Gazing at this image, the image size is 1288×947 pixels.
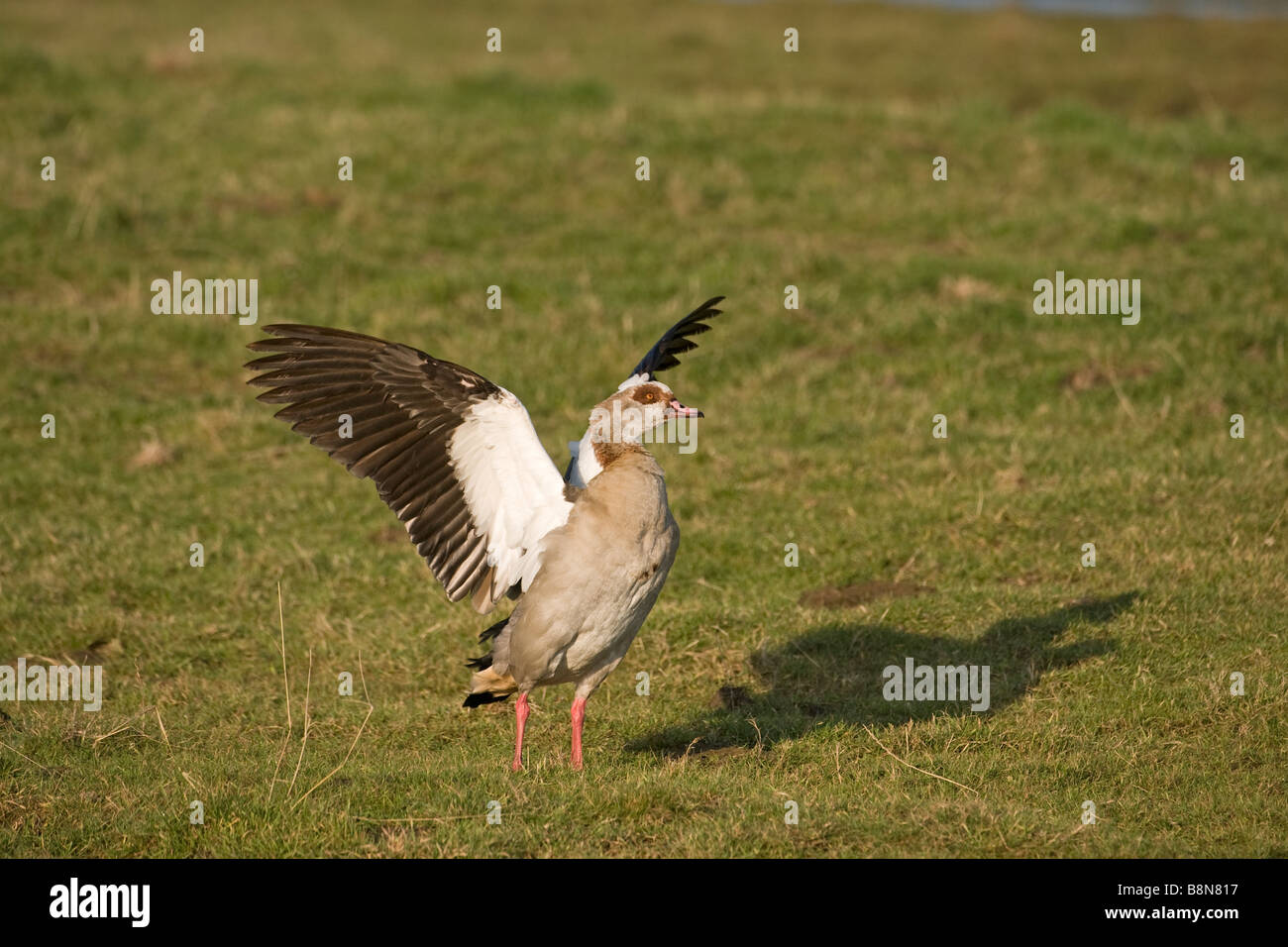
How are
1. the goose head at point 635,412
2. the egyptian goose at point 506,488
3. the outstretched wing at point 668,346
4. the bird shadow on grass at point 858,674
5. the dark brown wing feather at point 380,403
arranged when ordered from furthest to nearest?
the bird shadow on grass at point 858,674 → the outstretched wing at point 668,346 → the goose head at point 635,412 → the dark brown wing feather at point 380,403 → the egyptian goose at point 506,488

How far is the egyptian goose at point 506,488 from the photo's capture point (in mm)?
6910

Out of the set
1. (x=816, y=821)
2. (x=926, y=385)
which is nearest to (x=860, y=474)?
(x=926, y=385)

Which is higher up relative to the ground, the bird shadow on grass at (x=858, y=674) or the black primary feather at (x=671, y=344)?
the black primary feather at (x=671, y=344)

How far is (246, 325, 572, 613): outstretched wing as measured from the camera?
701cm

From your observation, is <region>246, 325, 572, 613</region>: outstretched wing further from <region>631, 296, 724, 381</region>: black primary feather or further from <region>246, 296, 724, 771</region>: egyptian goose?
<region>631, 296, 724, 381</region>: black primary feather

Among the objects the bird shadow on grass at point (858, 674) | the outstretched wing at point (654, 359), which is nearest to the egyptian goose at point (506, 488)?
the outstretched wing at point (654, 359)

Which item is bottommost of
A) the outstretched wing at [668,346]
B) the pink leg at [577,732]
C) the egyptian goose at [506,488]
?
the pink leg at [577,732]

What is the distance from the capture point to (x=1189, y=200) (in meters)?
16.2

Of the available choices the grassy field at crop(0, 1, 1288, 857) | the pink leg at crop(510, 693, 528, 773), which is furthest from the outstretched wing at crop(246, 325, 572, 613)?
the grassy field at crop(0, 1, 1288, 857)

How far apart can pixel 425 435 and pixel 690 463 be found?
14.6ft

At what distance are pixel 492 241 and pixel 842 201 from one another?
3.92 metres

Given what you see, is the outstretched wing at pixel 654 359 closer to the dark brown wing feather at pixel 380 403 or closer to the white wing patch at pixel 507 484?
the white wing patch at pixel 507 484

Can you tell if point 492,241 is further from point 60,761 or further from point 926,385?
point 60,761

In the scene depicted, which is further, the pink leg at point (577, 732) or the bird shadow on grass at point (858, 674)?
the bird shadow on grass at point (858, 674)
